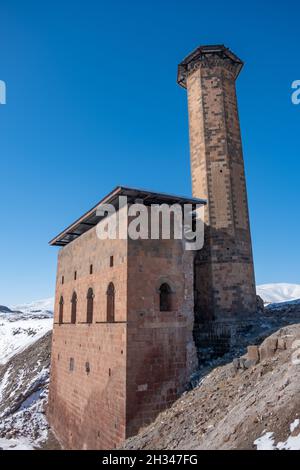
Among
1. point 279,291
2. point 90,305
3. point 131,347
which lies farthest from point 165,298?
point 279,291

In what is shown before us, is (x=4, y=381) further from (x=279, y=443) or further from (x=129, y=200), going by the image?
(x=279, y=443)

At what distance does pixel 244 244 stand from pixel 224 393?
6.47m

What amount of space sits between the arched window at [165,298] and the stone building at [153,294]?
31 millimetres

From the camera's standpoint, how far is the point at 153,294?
945 centimetres

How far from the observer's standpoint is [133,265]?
9305 millimetres

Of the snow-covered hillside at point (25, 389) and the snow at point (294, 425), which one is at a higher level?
the snow at point (294, 425)

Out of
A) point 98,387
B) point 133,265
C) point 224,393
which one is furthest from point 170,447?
point 133,265

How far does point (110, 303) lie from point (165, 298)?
176cm

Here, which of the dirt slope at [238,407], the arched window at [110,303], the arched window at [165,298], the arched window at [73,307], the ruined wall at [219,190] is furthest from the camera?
the arched window at [73,307]

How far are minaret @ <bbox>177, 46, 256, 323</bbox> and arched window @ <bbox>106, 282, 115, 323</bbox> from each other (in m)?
3.82

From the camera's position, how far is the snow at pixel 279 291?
7162cm

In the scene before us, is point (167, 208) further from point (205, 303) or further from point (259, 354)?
point (259, 354)

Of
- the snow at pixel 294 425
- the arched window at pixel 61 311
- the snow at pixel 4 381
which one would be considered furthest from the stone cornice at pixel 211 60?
the snow at pixel 4 381

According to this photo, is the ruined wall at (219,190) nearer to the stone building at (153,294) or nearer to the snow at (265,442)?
the stone building at (153,294)
